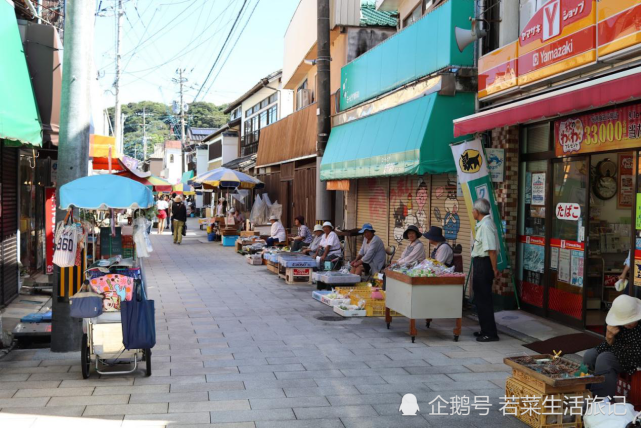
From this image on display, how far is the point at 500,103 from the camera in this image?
10922mm

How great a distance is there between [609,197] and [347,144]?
870cm

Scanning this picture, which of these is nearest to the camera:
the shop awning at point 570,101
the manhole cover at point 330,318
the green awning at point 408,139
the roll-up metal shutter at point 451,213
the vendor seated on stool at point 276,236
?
the shop awning at point 570,101

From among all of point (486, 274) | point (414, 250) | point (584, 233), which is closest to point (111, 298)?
point (486, 274)

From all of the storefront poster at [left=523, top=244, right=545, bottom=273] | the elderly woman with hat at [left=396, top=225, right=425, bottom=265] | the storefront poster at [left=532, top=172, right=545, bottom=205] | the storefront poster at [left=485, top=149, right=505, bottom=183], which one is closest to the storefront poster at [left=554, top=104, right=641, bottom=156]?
the storefront poster at [left=532, top=172, right=545, bottom=205]

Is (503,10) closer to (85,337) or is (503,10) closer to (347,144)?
(347,144)

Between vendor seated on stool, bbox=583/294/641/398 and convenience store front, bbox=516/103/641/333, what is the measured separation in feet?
9.72

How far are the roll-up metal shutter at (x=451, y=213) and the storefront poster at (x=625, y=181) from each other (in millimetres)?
3048

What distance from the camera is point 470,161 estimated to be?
10.8 meters

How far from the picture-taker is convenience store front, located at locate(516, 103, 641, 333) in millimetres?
8930

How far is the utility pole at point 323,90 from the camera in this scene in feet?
52.6

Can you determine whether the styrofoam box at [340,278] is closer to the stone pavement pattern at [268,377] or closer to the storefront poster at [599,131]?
the stone pavement pattern at [268,377]

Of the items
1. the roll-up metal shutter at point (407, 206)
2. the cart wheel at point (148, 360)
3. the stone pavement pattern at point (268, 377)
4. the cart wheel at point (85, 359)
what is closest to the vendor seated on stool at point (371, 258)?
the roll-up metal shutter at point (407, 206)

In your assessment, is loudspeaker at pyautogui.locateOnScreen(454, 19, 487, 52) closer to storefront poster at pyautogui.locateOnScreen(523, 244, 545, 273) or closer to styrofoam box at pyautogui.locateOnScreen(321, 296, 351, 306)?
storefront poster at pyautogui.locateOnScreen(523, 244, 545, 273)

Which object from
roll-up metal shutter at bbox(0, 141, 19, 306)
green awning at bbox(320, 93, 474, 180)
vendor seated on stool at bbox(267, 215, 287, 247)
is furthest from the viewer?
vendor seated on stool at bbox(267, 215, 287, 247)
